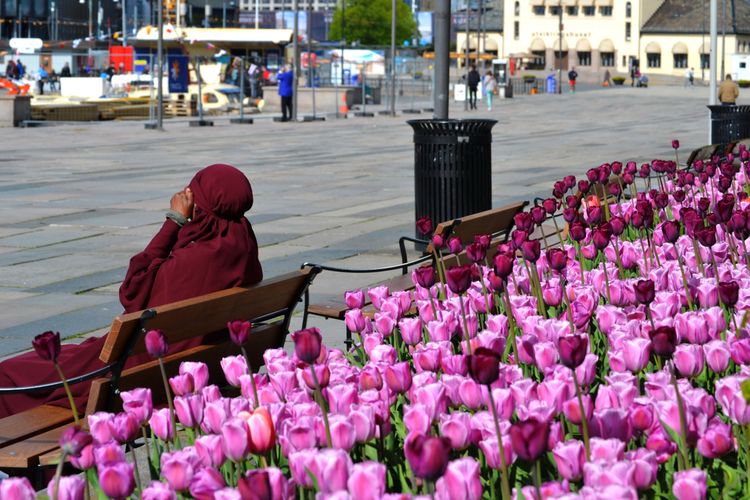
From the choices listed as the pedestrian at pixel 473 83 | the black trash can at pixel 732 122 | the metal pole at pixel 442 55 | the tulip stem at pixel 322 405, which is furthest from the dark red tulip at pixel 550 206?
the pedestrian at pixel 473 83

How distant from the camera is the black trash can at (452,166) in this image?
1085 cm

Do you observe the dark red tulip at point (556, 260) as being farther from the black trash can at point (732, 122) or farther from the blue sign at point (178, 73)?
the blue sign at point (178, 73)

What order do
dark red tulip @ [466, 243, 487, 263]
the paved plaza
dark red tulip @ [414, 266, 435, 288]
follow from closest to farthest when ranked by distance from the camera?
dark red tulip @ [414, 266, 435, 288]
dark red tulip @ [466, 243, 487, 263]
the paved plaza

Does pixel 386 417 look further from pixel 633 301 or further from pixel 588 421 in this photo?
pixel 633 301

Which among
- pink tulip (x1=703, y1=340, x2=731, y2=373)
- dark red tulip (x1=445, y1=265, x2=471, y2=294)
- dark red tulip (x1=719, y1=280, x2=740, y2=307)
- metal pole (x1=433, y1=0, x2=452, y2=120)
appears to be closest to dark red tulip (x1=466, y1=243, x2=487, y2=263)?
dark red tulip (x1=445, y1=265, x2=471, y2=294)

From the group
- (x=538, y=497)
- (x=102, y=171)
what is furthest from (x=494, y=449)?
(x=102, y=171)

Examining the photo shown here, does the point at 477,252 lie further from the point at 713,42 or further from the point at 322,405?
the point at 713,42

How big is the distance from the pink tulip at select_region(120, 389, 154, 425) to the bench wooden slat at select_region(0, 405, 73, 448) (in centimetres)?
98

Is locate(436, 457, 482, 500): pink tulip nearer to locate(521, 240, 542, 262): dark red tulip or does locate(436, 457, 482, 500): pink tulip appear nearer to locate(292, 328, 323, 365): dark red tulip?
locate(292, 328, 323, 365): dark red tulip

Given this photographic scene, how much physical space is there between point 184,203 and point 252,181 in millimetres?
13143

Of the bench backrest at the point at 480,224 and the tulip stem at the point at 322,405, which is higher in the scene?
the bench backrest at the point at 480,224

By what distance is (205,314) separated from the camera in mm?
4746

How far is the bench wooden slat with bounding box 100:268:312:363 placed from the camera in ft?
14.3

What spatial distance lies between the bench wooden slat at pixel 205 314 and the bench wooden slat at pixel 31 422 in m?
0.30
